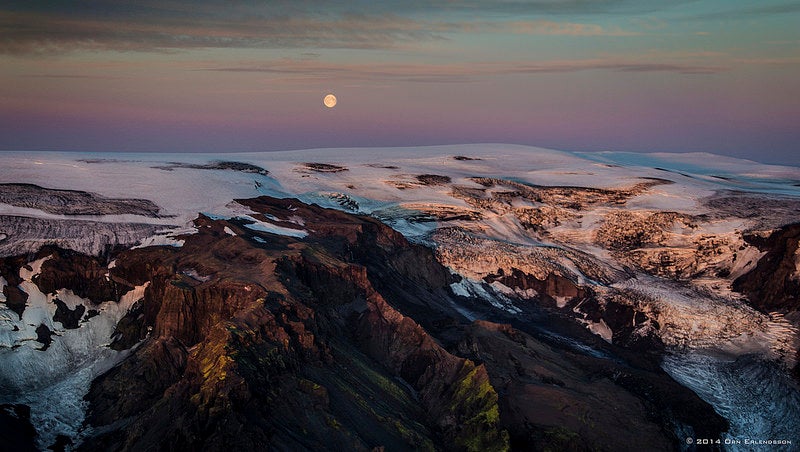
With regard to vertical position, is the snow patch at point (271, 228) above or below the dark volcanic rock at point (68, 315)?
above

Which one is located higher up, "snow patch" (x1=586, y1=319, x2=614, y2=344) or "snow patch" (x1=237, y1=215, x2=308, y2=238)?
"snow patch" (x1=237, y1=215, x2=308, y2=238)

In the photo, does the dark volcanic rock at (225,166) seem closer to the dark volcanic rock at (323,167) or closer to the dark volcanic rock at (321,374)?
the dark volcanic rock at (323,167)

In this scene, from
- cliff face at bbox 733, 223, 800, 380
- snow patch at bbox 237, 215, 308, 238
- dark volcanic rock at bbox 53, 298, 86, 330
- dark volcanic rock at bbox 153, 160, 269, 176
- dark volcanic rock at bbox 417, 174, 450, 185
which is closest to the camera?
dark volcanic rock at bbox 53, 298, 86, 330

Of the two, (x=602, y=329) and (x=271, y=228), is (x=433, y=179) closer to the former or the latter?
(x=602, y=329)

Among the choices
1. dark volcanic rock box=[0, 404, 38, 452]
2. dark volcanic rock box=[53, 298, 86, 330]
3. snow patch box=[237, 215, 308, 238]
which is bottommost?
dark volcanic rock box=[0, 404, 38, 452]

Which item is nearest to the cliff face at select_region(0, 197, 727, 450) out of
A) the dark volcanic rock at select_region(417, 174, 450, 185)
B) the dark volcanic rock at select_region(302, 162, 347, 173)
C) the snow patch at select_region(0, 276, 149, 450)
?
the snow patch at select_region(0, 276, 149, 450)

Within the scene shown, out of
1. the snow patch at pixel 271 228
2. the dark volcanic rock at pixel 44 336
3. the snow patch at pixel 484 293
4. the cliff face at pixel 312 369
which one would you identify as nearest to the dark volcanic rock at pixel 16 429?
the cliff face at pixel 312 369

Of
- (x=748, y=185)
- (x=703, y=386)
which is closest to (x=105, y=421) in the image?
(x=703, y=386)

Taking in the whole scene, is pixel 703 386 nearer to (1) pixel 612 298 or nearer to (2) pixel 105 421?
(1) pixel 612 298

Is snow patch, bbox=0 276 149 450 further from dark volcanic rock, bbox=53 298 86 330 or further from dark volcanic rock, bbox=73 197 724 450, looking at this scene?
dark volcanic rock, bbox=73 197 724 450
